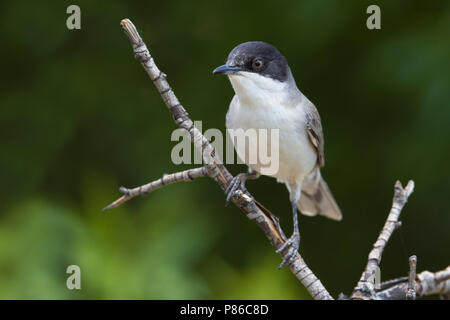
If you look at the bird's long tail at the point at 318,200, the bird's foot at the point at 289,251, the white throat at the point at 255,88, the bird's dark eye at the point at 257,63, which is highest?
the bird's dark eye at the point at 257,63

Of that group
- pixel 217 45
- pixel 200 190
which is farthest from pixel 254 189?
pixel 217 45

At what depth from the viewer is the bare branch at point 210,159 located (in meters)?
1.79

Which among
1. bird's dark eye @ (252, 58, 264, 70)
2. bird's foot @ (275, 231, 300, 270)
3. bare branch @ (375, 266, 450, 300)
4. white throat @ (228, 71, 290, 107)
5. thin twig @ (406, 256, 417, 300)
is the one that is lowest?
bare branch @ (375, 266, 450, 300)

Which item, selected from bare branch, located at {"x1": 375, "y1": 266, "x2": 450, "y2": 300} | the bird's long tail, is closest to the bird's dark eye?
the bird's long tail

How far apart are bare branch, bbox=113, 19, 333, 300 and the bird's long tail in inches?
58.3

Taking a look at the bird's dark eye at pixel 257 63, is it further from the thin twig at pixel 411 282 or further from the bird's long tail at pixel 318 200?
the thin twig at pixel 411 282

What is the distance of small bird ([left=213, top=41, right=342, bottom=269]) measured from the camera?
2662 mm

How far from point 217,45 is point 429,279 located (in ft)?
6.85

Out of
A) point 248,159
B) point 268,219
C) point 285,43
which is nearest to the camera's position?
point 268,219

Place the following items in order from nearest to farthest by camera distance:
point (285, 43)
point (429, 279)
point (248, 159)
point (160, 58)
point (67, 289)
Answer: point (429, 279) → point (248, 159) → point (67, 289) → point (285, 43) → point (160, 58)

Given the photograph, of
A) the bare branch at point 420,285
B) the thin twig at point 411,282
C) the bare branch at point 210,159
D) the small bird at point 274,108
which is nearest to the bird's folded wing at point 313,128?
the small bird at point 274,108

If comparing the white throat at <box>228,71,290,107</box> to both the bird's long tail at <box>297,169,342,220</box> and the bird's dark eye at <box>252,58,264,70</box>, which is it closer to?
the bird's dark eye at <box>252,58,264,70</box>

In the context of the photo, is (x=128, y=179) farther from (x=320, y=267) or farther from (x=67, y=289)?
(x=320, y=267)

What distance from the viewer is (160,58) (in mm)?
4016
